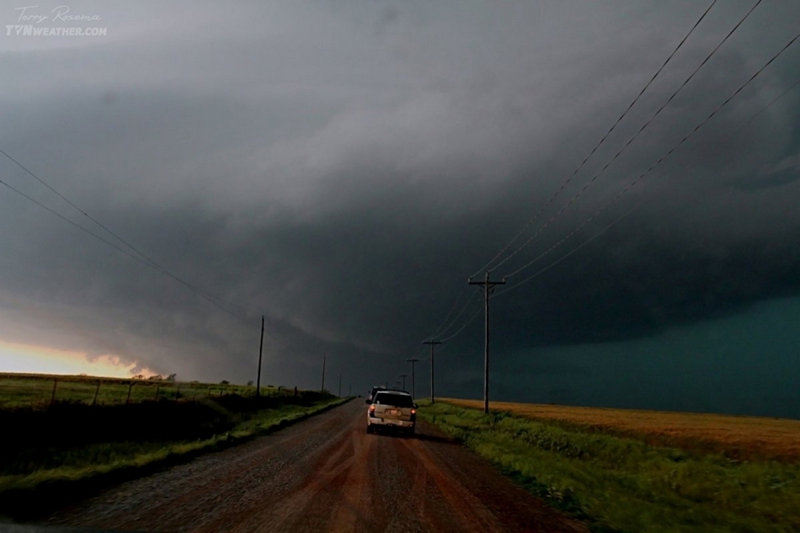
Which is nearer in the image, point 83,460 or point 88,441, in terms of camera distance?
point 83,460

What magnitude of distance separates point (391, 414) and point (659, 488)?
1401 centimetres

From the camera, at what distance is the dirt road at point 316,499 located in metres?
7.94

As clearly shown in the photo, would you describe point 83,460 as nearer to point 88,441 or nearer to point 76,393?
point 88,441

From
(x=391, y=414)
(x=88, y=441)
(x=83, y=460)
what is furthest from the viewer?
(x=391, y=414)

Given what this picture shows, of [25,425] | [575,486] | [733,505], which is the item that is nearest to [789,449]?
[733,505]

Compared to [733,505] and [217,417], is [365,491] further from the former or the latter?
[217,417]

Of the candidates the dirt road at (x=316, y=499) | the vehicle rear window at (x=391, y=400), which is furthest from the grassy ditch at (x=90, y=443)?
the vehicle rear window at (x=391, y=400)

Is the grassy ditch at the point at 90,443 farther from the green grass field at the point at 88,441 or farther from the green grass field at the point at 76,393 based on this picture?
the green grass field at the point at 76,393

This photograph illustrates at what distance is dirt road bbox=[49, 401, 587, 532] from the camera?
7.94m

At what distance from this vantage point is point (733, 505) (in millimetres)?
13312

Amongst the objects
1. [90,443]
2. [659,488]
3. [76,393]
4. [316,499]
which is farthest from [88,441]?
[76,393]

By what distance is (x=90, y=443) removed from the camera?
19094 mm

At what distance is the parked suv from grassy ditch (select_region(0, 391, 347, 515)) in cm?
570

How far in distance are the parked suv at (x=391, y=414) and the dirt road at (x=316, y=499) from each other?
942 cm
